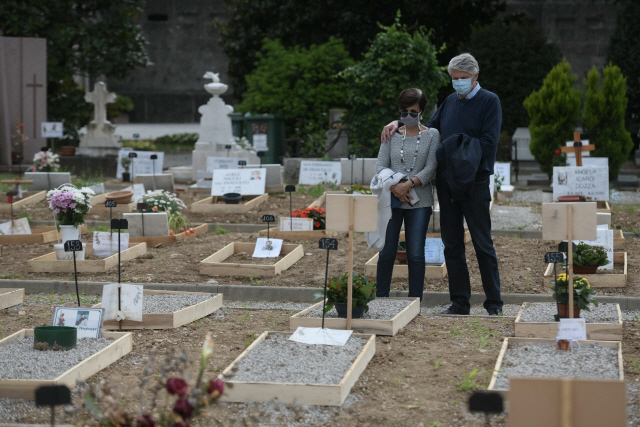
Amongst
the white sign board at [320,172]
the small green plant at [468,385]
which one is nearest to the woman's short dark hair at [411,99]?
the small green plant at [468,385]

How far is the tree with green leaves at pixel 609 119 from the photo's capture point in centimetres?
1565

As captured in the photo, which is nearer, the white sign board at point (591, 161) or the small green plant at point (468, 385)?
the small green plant at point (468, 385)

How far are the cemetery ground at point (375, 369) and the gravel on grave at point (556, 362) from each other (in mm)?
103

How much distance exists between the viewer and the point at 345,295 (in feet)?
18.2

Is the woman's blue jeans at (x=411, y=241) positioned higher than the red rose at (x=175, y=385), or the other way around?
the woman's blue jeans at (x=411, y=241)

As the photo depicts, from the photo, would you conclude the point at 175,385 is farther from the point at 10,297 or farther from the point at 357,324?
the point at 10,297

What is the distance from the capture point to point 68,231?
326 inches

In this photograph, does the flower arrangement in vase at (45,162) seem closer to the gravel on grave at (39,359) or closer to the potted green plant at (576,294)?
the gravel on grave at (39,359)

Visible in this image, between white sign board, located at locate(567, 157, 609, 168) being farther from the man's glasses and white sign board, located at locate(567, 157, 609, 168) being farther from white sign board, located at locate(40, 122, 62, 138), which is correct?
white sign board, located at locate(40, 122, 62, 138)

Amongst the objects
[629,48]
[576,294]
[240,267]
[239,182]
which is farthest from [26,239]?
[629,48]

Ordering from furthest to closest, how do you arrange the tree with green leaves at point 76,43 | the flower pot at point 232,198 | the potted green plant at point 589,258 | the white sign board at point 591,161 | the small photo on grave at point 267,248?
1. the tree with green leaves at point 76,43
2. the white sign board at point 591,161
3. the flower pot at point 232,198
4. the small photo on grave at point 267,248
5. the potted green plant at point 589,258

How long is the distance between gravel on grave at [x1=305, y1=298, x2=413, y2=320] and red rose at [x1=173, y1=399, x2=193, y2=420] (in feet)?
9.16

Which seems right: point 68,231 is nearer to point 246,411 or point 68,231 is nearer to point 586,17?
point 246,411

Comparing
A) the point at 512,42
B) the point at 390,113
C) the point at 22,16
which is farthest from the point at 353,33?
the point at 22,16
